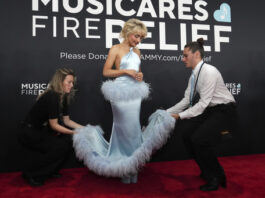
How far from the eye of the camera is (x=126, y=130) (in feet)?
8.46

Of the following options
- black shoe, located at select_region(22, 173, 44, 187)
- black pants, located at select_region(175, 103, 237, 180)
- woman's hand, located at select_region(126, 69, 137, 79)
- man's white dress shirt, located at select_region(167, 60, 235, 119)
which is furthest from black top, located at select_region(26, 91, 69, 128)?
black pants, located at select_region(175, 103, 237, 180)

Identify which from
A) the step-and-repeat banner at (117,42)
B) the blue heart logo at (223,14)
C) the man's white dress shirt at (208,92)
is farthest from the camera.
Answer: the blue heart logo at (223,14)

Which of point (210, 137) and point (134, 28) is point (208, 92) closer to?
point (210, 137)

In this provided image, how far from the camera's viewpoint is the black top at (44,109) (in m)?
2.54

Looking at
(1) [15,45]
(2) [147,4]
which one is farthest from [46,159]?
(2) [147,4]

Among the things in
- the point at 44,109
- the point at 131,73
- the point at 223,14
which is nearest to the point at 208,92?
the point at 131,73

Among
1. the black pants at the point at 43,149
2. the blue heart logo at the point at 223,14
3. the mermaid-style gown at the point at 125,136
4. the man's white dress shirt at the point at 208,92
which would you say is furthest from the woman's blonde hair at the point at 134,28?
the blue heart logo at the point at 223,14

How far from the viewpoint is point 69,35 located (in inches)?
130

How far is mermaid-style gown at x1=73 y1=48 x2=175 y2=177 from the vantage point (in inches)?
93.8

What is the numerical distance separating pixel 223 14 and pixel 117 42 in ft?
5.62

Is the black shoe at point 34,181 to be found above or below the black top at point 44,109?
below

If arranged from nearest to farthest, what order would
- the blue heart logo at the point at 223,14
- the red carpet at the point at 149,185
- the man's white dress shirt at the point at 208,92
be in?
the red carpet at the point at 149,185, the man's white dress shirt at the point at 208,92, the blue heart logo at the point at 223,14

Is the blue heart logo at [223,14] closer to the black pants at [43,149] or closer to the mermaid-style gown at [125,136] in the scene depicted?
the mermaid-style gown at [125,136]

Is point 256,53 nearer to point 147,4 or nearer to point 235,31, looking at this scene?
point 235,31
